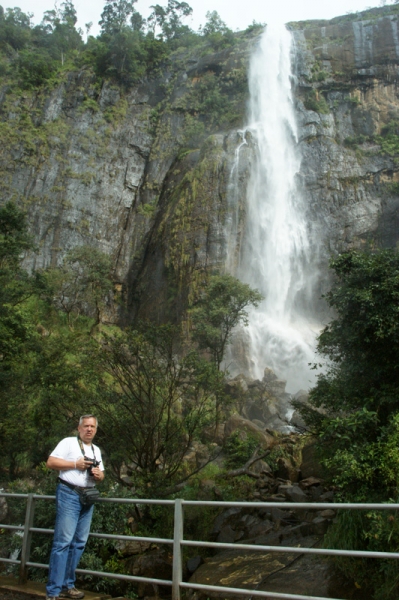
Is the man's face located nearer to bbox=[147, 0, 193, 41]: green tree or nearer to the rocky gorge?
the rocky gorge

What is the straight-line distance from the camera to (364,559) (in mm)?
6000

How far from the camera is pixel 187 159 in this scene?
116ft

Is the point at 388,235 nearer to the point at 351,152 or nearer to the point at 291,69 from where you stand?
the point at 351,152

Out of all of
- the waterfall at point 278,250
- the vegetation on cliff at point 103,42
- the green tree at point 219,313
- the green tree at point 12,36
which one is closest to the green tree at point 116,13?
the vegetation on cliff at point 103,42

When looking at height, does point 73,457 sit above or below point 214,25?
below

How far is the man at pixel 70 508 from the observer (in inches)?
170

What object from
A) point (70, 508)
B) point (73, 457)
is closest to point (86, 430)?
point (73, 457)

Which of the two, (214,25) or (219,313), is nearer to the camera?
(219,313)

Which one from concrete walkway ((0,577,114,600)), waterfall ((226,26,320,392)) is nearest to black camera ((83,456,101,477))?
concrete walkway ((0,577,114,600))

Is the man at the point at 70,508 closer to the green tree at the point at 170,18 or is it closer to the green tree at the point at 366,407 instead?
the green tree at the point at 366,407

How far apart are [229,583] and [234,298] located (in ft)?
48.8

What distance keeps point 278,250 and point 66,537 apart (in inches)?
1104

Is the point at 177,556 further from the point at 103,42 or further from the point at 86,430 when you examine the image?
the point at 103,42

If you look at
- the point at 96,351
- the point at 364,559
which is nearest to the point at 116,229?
the point at 96,351
